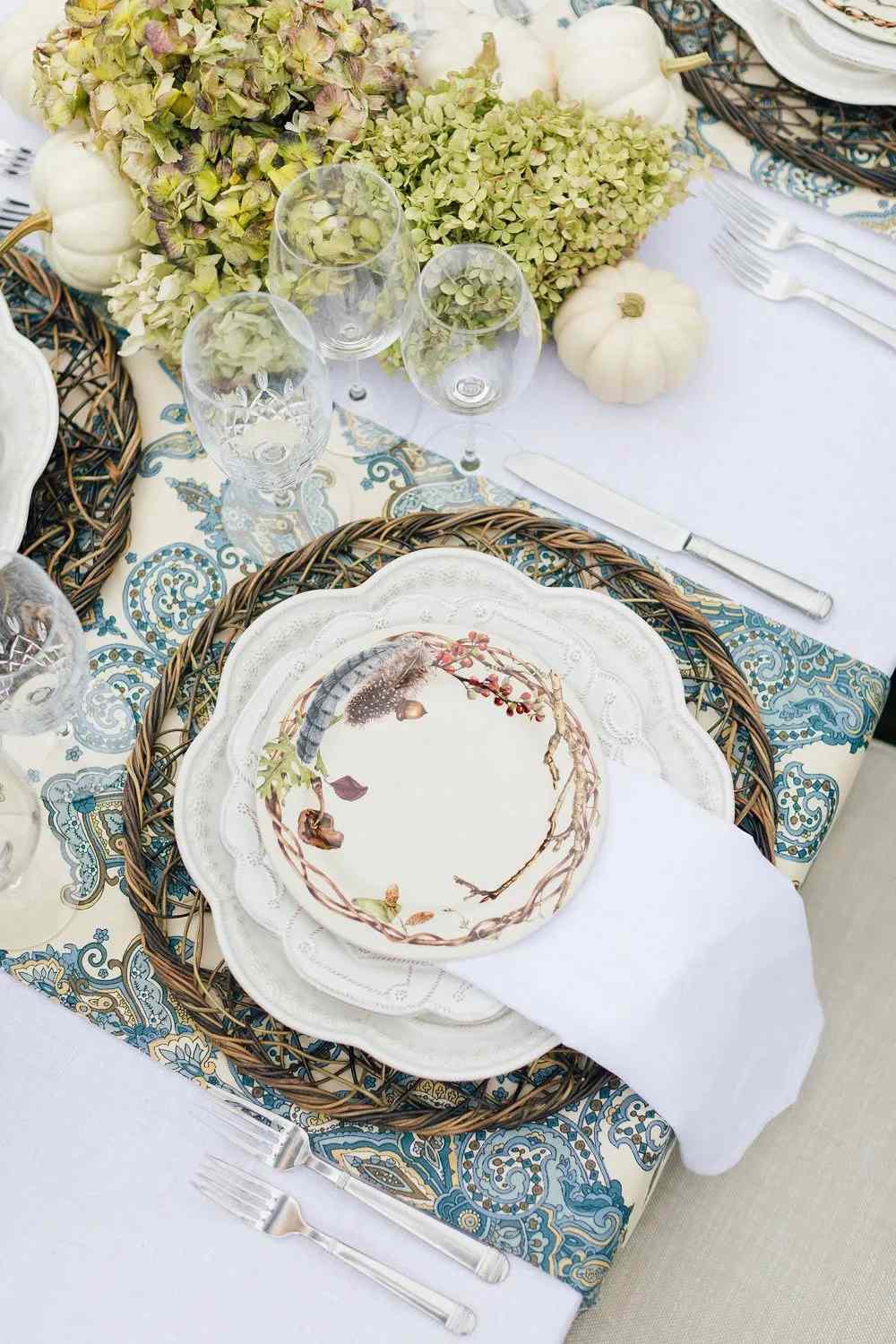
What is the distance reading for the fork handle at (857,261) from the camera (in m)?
1.22

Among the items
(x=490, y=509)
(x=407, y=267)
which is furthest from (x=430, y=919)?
(x=407, y=267)

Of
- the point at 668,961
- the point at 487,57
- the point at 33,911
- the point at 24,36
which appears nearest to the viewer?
the point at 668,961

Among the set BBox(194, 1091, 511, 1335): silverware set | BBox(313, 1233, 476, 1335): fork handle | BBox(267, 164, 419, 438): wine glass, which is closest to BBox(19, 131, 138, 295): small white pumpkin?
BBox(267, 164, 419, 438): wine glass

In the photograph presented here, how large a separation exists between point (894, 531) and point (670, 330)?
0.95ft

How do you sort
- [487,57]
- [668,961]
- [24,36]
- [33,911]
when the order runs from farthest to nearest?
1. [24,36]
2. [487,57]
3. [33,911]
4. [668,961]

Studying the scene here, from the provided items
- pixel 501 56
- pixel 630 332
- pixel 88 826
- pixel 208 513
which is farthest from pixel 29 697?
pixel 501 56

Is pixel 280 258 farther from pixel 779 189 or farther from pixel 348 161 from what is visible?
pixel 779 189

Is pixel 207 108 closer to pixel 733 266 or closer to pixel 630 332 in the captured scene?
pixel 630 332

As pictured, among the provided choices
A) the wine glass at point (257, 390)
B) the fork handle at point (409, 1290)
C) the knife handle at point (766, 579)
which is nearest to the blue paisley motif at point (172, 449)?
the wine glass at point (257, 390)

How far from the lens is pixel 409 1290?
902 millimetres

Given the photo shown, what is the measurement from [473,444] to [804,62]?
1.83 ft

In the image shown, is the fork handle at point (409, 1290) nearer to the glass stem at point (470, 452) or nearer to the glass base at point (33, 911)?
the glass base at point (33, 911)

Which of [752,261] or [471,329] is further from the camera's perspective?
[752,261]

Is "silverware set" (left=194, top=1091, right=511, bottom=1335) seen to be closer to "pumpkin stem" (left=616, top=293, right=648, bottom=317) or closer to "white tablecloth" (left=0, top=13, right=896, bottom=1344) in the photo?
"white tablecloth" (left=0, top=13, right=896, bottom=1344)
